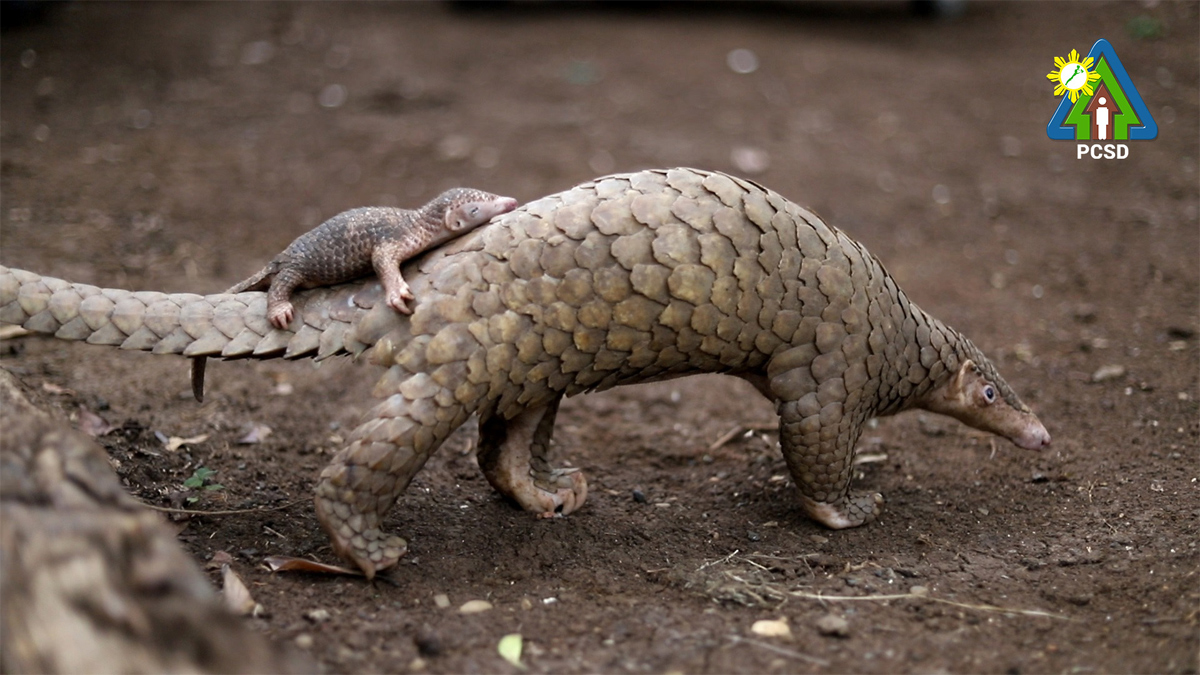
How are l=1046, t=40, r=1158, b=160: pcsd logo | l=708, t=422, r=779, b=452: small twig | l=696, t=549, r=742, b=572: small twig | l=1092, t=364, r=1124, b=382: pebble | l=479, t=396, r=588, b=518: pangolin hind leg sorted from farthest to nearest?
l=1046, t=40, r=1158, b=160: pcsd logo → l=1092, t=364, r=1124, b=382: pebble → l=708, t=422, r=779, b=452: small twig → l=479, t=396, r=588, b=518: pangolin hind leg → l=696, t=549, r=742, b=572: small twig

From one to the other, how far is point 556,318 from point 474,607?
1020 millimetres

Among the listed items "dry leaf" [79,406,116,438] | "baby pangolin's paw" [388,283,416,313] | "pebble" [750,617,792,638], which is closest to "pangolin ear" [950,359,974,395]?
"pebble" [750,617,792,638]

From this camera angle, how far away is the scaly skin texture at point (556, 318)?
11.3ft

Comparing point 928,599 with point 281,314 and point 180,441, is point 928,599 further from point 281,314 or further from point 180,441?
point 180,441

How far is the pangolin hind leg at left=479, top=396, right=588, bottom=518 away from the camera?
4.16 meters

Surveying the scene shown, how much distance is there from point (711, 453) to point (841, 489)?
110 centimetres

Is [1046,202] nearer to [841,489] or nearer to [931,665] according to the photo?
[841,489]

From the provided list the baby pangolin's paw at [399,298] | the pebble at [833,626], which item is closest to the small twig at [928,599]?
the pebble at [833,626]

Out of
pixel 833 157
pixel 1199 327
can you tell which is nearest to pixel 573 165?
pixel 833 157

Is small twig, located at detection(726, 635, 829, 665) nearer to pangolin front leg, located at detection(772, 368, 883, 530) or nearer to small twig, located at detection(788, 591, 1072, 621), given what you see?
small twig, located at detection(788, 591, 1072, 621)

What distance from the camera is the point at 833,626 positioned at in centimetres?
332

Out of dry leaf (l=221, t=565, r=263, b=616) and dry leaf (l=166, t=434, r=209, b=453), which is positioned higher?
dry leaf (l=221, t=565, r=263, b=616)

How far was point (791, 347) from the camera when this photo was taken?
381 cm

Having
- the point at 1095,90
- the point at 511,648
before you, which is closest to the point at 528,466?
the point at 511,648
